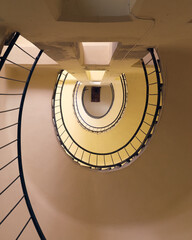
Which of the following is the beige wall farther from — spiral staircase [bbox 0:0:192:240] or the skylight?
the skylight

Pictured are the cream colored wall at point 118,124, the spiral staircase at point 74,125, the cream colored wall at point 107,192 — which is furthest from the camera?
the cream colored wall at point 118,124

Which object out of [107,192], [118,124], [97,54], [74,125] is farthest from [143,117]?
[74,125]

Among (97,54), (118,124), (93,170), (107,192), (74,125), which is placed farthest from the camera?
(74,125)

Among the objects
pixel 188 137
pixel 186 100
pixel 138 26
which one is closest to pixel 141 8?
pixel 138 26

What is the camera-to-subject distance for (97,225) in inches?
177

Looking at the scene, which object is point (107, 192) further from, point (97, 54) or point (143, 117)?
point (97, 54)

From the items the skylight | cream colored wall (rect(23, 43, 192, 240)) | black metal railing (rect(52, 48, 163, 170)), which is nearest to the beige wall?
cream colored wall (rect(23, 43, 192, 240))

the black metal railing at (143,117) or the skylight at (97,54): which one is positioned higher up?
the skylight at (97,54)

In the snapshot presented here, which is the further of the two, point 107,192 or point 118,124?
point 118,124

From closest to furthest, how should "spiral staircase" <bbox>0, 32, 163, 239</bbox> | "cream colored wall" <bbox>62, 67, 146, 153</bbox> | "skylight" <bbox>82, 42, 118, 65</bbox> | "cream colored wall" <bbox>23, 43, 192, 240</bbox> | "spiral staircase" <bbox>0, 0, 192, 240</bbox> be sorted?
"spiral staircase" <bbox>0, 32, 163, 239</bbox> → "spiral staircase" <bbox>0, 0, 192, 240</bbox> → "cream colored wall" <bbox>23, 43, 192, 240</bbox> → "skylight" <bbox>82, 42, 118, 65</bbox> → "cream colored wall" <bbox>62, 67, 146, 153</bbox>

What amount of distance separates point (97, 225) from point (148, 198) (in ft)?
4.65

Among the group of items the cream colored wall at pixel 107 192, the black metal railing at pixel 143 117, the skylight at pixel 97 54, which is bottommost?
the cream colored wall at pixel 107 192

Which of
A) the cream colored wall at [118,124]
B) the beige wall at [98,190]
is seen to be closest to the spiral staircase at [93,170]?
the beige wall at [98,190]

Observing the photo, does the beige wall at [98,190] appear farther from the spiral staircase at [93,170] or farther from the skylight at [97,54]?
the skylight at [97,54]
